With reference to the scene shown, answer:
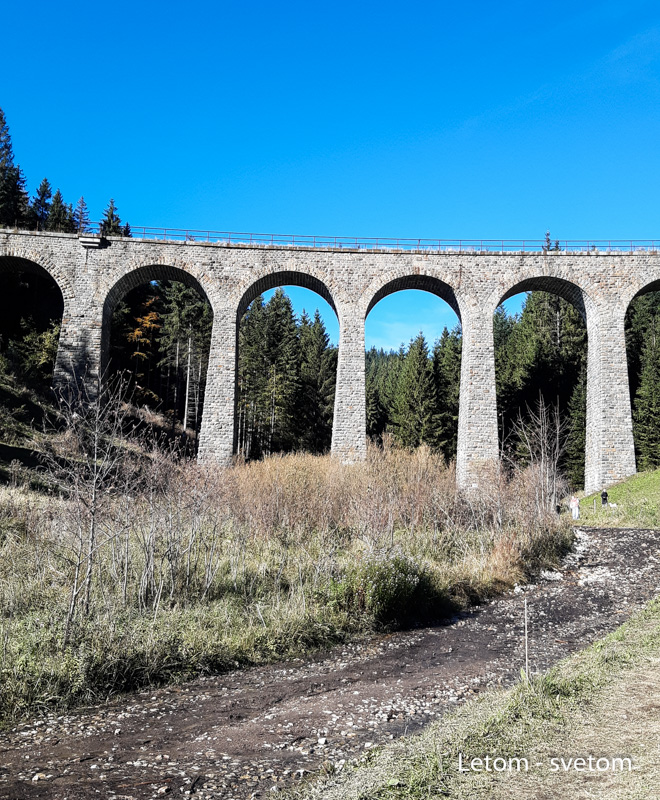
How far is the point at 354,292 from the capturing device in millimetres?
24250

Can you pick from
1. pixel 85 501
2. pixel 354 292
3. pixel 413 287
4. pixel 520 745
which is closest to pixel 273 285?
pixel 354 292

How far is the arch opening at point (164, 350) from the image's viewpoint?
3316 centimetres

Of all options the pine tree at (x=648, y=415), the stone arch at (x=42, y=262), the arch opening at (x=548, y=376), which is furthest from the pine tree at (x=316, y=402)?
the pine tree at (x=648, y=415)

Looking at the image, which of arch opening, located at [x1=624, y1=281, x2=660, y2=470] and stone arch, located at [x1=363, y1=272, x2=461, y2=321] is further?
arch opening, located at [x1=624, y1=281, x2=660, y2=470]

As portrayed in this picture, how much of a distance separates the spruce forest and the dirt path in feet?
74.9

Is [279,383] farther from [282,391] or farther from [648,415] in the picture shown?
[648,415]

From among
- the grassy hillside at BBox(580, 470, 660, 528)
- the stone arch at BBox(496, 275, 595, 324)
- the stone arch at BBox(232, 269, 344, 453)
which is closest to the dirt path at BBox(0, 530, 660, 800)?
the grassy hillside at BBox(580, 470, 660, 528)

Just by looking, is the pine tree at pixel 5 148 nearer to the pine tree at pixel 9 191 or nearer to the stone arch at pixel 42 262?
the pine tree at pixel 9 191

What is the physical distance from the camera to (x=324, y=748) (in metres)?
5.30

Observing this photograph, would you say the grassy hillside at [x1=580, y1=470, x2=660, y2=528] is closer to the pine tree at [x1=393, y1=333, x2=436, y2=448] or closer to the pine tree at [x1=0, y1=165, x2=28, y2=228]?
the pine tree at [x1=393, y1=333, x2=436, y2=448]

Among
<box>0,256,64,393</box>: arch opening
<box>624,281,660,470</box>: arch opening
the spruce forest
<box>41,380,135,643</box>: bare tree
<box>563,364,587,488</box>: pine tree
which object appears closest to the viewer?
<box>41,380,135,643</box>: bare tree

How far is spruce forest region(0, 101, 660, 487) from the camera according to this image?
31.8 meters

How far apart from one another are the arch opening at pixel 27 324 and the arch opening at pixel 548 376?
22.3 metres

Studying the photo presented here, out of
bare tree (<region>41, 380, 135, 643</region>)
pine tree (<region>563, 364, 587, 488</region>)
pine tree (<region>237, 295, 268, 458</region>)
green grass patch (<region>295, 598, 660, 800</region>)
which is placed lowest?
green grass patch (<region>295, 598, 660, 800</region>)
